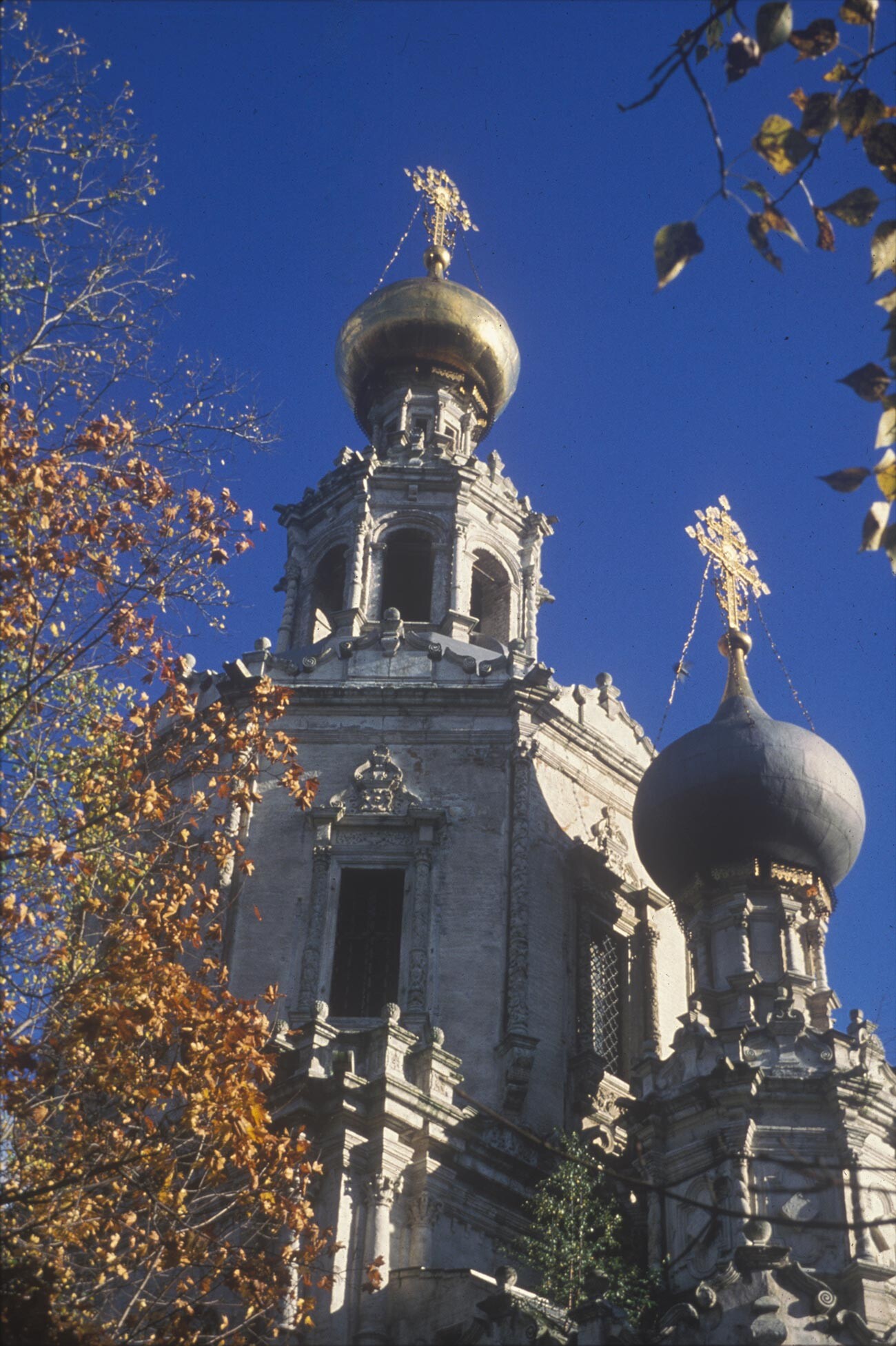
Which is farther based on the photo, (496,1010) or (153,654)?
(496,1010)

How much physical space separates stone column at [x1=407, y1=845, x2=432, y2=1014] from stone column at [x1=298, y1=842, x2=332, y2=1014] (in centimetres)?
115

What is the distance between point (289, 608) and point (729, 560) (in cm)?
722

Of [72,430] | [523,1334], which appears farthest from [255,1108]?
[72,430]

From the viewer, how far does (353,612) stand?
83.9ft

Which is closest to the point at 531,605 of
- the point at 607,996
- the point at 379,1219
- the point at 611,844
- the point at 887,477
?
the point at 611,844

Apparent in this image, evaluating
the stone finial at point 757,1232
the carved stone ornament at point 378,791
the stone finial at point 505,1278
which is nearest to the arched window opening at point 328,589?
the carved stone ornament at point 378,791

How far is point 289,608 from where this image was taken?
27.2m

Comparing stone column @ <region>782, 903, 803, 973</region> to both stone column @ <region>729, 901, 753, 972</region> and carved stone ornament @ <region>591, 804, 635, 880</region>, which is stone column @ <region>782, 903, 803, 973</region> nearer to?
stone column @ <region>729, 901, 753, 972</region>

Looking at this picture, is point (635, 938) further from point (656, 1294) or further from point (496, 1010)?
point (656, 1294)

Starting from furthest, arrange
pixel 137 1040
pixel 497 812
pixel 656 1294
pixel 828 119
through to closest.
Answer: pixel 497 812
pixel 656 1294
pixel 137 1040
pixel 828 119

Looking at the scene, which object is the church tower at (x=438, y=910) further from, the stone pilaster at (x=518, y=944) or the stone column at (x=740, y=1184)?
the stone column at (x=740, y=1184)

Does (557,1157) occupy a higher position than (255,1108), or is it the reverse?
(557,1157)

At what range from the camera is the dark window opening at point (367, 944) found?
2103cm

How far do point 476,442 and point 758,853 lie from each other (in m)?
12.0
